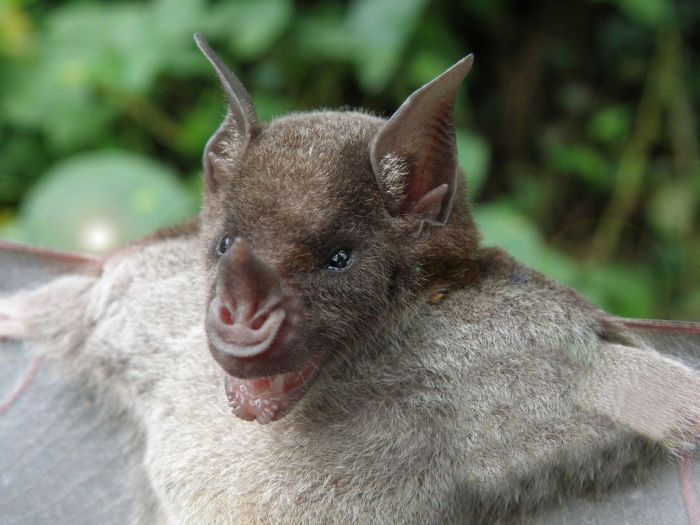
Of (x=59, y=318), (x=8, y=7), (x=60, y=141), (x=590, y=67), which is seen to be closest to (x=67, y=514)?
(x=59, y=318)

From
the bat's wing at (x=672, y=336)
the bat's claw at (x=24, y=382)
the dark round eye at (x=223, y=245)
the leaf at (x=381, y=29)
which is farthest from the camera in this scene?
the leaf at (x=381, y=29)

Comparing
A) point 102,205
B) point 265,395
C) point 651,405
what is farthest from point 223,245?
point 102,205

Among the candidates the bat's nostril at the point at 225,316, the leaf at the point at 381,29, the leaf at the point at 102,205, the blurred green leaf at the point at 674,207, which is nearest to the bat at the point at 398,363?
the bat's nostril at the point at 225,316

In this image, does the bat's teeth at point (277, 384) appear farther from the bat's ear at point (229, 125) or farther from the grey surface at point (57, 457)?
the grey surface at point (57, 457)

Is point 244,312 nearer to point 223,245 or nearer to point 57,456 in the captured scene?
point 223,245

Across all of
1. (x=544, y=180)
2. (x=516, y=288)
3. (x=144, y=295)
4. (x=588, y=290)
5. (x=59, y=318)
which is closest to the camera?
(x=516, y=288)

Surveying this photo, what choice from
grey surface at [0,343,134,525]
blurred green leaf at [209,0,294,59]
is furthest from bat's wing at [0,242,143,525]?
blurred green leaf at [209,0,294,59]

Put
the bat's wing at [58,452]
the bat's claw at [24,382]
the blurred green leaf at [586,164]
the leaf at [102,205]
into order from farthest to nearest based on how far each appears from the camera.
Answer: the blurred green leaf at [586,164], the leaf at [102,205], the bat's claw at [24,382], the bat's wing at [58,452]

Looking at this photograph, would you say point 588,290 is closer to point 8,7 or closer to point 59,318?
point 59,318
